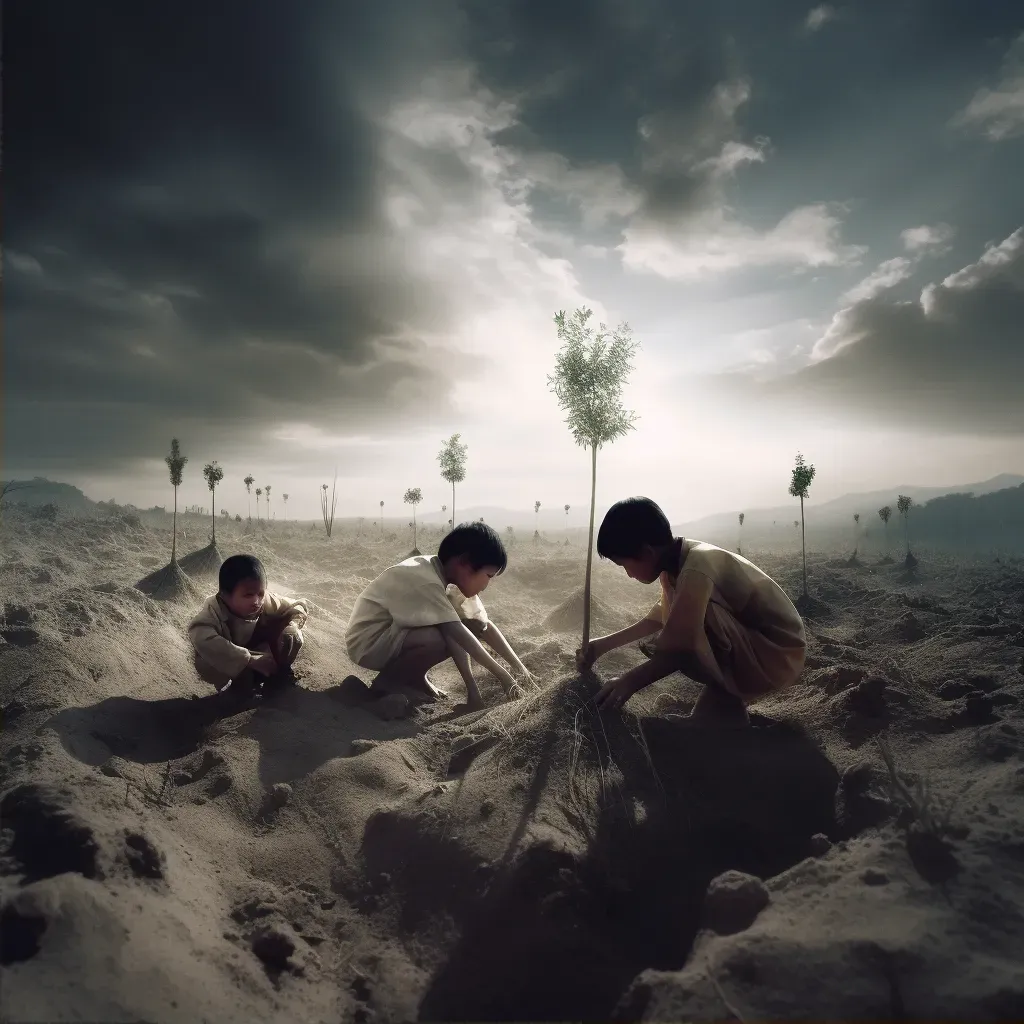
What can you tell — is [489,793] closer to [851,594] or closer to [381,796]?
[381,796]

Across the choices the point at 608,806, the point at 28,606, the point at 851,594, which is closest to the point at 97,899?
the point at 608,806

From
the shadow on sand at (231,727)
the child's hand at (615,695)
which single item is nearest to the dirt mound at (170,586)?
the shadow on sand at (231,727)

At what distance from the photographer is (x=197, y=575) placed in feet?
50.9

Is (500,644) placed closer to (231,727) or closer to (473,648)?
(473,648)

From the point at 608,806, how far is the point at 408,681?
269 cm

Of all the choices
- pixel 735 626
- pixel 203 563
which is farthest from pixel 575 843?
pixel 203 563

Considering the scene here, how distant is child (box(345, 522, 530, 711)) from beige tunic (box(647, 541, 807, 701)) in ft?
5.51

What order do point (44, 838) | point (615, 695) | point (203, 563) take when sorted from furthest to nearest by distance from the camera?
1. point (203, 563)
2. point (615, 695)
3. point (44, 838)

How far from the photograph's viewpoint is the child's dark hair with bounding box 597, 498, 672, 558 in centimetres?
369

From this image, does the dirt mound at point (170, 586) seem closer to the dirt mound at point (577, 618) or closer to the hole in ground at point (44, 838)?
the dirt mound at point (577, 618)

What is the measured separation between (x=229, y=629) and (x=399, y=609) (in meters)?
1.44

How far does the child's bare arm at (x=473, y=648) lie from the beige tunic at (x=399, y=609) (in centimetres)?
8

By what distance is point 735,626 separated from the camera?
376cm

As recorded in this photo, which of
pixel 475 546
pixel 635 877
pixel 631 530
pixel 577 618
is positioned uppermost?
pixel 631 530
